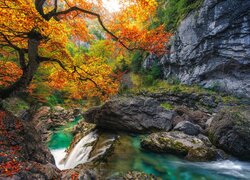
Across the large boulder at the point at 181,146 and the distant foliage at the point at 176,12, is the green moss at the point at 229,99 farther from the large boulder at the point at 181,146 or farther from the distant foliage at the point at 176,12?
the distant foliage at the point at 176,12

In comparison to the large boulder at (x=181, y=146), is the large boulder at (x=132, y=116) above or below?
above

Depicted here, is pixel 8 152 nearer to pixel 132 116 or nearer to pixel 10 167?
pixel 10 167

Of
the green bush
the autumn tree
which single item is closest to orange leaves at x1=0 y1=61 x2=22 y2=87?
the autumn tree

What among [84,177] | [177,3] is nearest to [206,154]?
[84,177]

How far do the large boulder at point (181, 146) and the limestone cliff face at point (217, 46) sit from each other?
12.1 metres

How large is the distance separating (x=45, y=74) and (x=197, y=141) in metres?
15.6

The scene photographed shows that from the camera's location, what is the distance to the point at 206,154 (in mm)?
7656

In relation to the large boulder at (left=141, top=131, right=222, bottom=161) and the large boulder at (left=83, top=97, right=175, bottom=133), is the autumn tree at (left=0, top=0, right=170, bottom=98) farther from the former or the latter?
the large boulder at (left=141, top=131, right=222, bottom=161)

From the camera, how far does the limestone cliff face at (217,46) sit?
17.2m

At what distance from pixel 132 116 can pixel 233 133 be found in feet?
16.0

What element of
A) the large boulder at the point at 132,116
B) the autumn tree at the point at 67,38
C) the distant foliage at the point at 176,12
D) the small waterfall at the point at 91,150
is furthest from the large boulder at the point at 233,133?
Answer: the distant foliage at the point at 176,12

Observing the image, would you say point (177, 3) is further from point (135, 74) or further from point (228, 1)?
point (135, 74)

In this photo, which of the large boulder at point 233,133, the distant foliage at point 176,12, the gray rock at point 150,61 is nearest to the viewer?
the large boulder at point 233,133

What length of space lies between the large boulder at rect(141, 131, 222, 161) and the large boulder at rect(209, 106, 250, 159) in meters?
0.54
